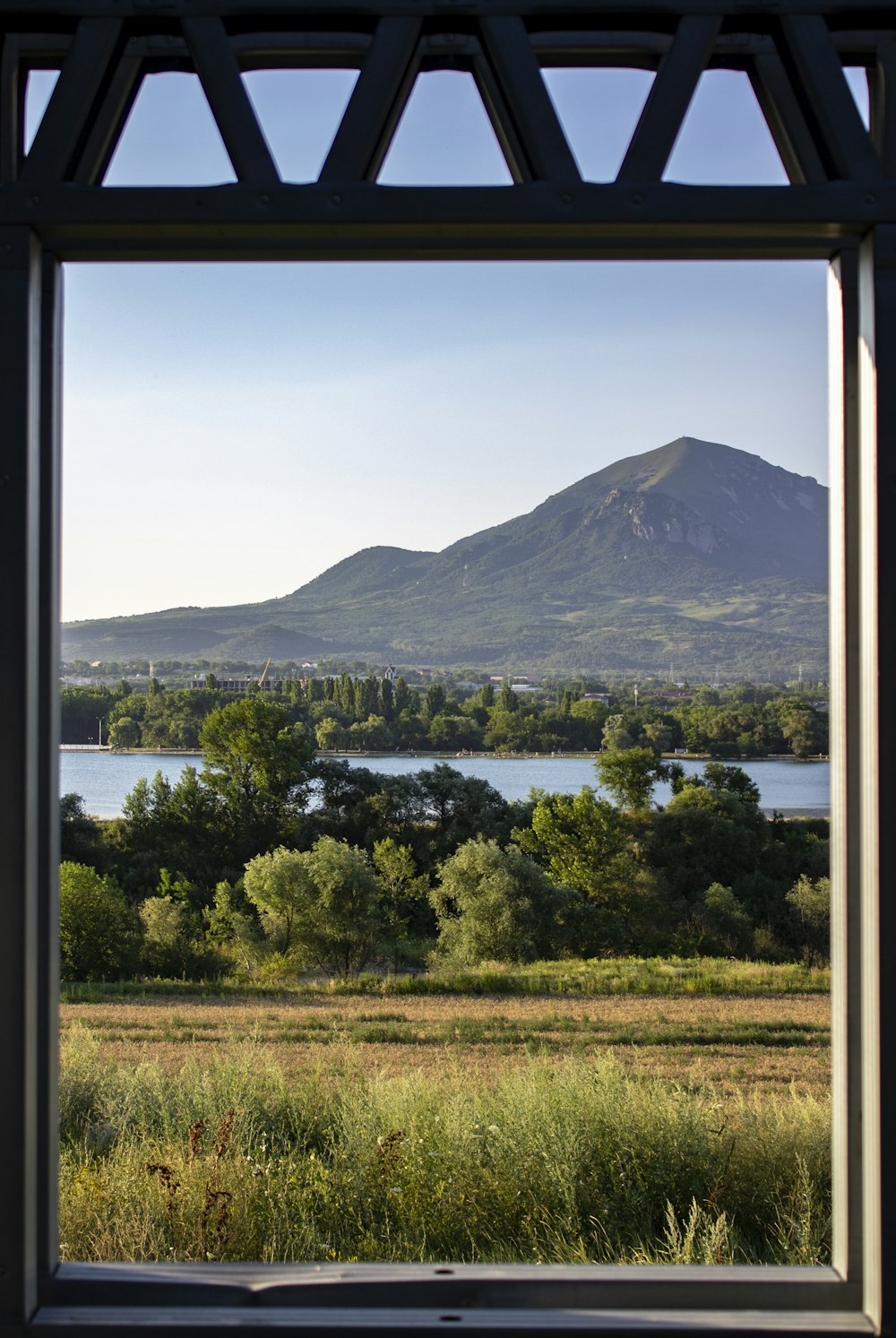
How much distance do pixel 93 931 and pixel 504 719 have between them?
542 cm

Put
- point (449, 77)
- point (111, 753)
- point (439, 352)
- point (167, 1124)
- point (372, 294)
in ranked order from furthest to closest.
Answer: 1. point (111, 753)
2. point (439, 352)
3. point (372, 294)
4. point (167, 1124)
5. point (449, 77)

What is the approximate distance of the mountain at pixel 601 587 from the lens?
12133 mm

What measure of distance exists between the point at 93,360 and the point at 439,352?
15.5 ft

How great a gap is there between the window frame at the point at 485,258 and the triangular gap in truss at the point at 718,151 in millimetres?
38

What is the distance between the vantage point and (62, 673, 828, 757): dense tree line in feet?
35.9

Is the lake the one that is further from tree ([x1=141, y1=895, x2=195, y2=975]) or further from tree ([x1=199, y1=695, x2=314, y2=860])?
tree ([x1=141, y1=895, x2=195, y2=975])

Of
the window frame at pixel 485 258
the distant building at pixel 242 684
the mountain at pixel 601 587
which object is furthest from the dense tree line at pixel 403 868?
the window frame at pixel 485 258

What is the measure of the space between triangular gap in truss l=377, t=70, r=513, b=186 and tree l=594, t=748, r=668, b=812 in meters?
11.8

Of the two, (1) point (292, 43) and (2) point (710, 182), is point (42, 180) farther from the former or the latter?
(2) point (710, 182)

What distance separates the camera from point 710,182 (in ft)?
3.85

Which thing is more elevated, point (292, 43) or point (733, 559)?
point (733, 559)

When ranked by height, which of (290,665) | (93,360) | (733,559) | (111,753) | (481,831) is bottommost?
(481,831)

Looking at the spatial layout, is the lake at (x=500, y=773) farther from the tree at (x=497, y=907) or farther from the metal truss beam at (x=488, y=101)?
the metal truss beam at (x=488, y=101)

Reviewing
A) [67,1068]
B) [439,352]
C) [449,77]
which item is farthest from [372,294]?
[449,77]
